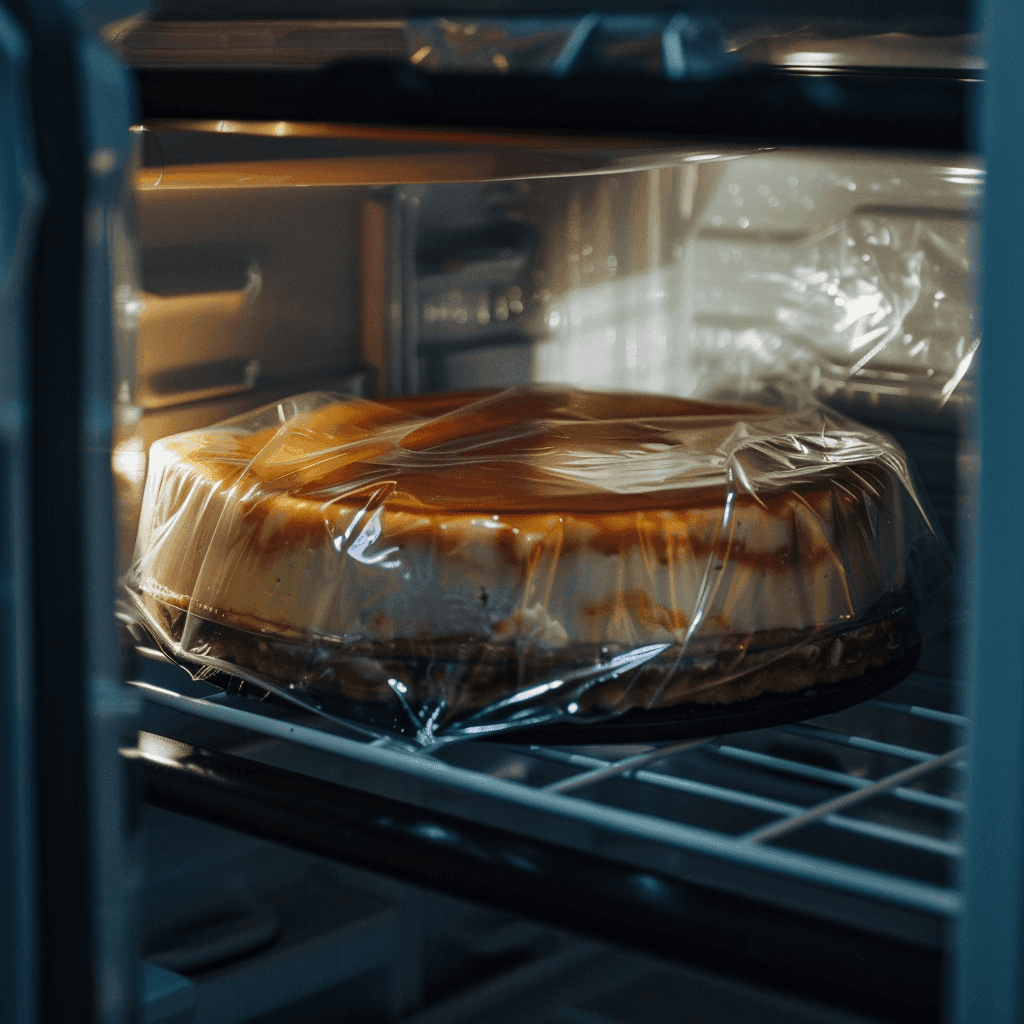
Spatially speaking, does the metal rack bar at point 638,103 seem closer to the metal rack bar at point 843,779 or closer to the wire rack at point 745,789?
the wire rack at point 745,789

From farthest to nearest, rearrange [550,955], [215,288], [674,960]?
1. [550,955]
2. [215,288]
3. [674,960]

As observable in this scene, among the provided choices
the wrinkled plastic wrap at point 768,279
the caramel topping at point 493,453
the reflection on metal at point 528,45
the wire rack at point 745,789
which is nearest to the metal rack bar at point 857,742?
the wire rack at point 745,789

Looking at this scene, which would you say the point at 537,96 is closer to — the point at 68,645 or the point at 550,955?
the point at 68,645

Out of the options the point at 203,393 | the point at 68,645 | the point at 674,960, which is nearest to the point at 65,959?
the point at 68,645

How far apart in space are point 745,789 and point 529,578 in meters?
0.41

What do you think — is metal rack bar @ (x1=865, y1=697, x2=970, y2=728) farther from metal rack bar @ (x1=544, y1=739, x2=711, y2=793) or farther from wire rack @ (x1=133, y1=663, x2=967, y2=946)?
metal rack bar @ (x1=544, y1=739, x2=711, y2=793)

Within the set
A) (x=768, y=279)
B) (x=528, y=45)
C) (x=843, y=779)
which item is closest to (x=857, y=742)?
(x=843, y=779)

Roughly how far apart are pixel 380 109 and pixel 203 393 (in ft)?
2.22

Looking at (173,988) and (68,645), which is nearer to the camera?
(68,645)

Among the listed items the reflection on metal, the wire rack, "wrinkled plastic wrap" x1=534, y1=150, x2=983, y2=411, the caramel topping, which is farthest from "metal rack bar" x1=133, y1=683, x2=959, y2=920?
"wrinkled plastic wrap" x1=534, y1=150, x2=983, y2=411

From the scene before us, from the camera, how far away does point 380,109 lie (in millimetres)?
395

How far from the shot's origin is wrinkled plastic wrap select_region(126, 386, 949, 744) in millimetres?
646

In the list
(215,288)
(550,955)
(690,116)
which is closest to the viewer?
(690,116)

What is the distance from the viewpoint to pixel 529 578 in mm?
648
